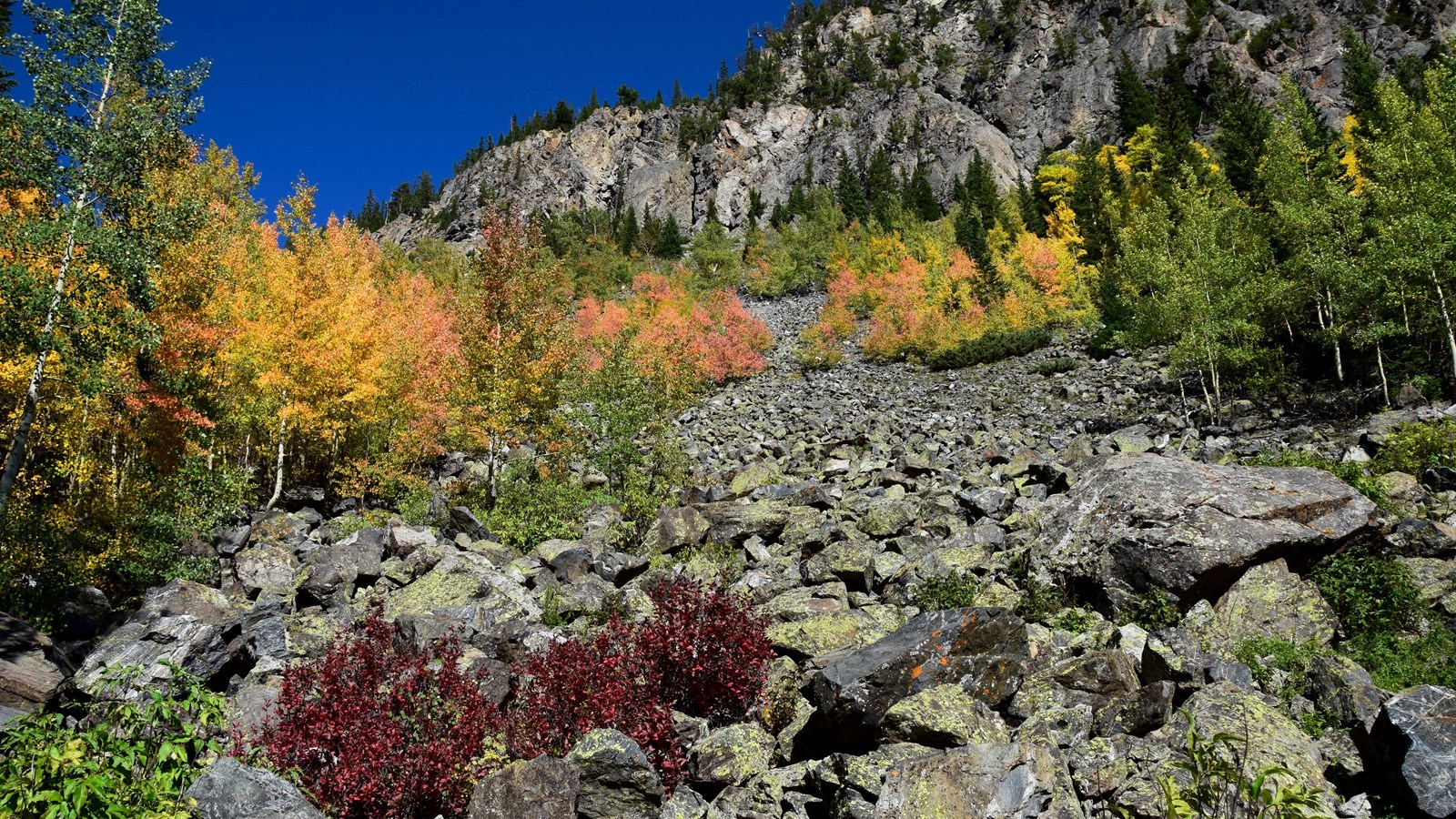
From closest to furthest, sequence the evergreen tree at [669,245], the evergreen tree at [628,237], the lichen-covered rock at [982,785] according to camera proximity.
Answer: the lichen-covered rock at [982,785] < the evergreen tree at [669,245] < the evergreen tree at [628,237]

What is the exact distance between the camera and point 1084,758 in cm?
546

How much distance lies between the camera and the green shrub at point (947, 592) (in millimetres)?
9492

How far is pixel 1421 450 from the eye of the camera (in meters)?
11.9

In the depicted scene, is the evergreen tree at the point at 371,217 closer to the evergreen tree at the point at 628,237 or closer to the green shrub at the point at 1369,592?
the evergreen tree at the point at 628,237

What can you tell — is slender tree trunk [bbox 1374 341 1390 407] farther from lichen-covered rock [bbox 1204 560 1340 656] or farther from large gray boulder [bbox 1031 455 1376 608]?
lichen-covered rock [bbox 1204 560 1340 656]

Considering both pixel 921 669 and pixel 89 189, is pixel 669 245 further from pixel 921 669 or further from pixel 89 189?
pixel 921 669

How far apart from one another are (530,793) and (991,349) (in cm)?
3779

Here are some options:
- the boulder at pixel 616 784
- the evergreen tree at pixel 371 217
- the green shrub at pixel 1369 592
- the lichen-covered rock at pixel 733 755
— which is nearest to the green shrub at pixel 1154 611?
the green shrub at pixel 1369 592

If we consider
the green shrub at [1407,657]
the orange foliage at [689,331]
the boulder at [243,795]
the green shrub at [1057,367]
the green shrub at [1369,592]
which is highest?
the orange foliage at [689,331]

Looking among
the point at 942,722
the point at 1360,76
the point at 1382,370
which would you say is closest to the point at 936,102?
the point at 1360,76

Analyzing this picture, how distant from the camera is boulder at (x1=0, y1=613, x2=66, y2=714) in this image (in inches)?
303

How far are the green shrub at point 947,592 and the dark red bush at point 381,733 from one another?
582 centimetres

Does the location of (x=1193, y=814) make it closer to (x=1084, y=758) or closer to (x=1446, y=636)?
(x=1084, y=758)

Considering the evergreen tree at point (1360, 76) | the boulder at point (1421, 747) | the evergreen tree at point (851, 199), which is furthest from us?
the evergreen tree at point (851, 199)
